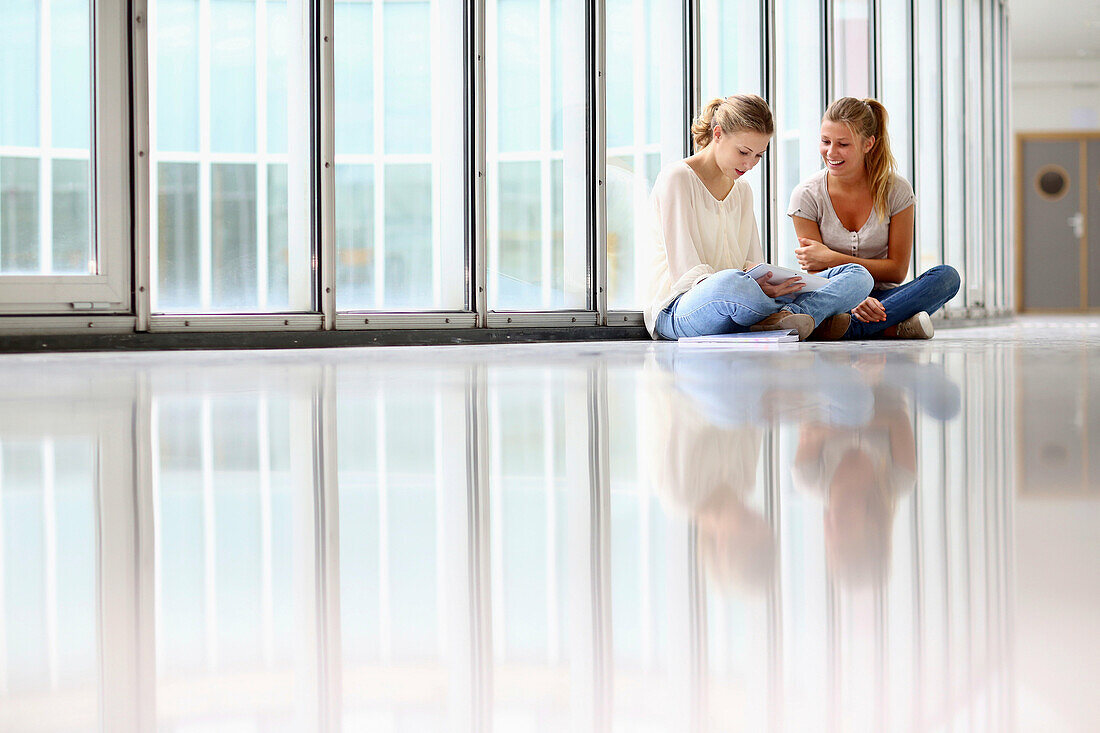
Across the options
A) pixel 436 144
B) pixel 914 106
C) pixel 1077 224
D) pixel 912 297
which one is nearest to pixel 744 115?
pixel 912 297

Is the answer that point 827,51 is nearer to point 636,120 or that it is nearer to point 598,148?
point 636,120

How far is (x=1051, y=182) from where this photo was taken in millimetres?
12430

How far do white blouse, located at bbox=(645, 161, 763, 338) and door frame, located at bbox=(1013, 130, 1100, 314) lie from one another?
9899 mm

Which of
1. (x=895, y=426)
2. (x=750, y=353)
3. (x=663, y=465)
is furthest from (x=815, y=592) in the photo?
(x=750, y=353)

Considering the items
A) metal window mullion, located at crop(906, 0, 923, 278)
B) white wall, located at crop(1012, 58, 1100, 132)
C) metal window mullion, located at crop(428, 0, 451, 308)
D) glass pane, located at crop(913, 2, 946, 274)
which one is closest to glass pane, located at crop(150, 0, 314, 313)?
metal window mullion, located at crop(428, 0, 451, 308)

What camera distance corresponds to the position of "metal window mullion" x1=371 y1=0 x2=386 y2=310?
4.55 m

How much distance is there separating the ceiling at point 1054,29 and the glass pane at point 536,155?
21.3 feet

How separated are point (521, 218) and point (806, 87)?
204cm

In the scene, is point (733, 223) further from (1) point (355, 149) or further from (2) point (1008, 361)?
(1) point (355, 149)

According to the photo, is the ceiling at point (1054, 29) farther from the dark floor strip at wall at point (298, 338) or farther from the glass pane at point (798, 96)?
the dark floor strip at wall at point (298, 338)

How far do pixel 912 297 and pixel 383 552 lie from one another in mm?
3616

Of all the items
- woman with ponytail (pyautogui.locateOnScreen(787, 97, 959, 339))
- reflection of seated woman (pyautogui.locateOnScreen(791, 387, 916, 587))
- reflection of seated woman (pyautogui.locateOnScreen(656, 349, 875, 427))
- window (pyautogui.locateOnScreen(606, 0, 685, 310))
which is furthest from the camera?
window (pyautogui.locateOnScreen(606, 0, 685, 310))

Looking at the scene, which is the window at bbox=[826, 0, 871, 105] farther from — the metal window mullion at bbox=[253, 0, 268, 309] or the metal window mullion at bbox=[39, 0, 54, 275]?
the metal window mullion at bbox=[39, 0, 54, 275]

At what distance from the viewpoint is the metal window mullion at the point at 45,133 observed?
12.9 ft
